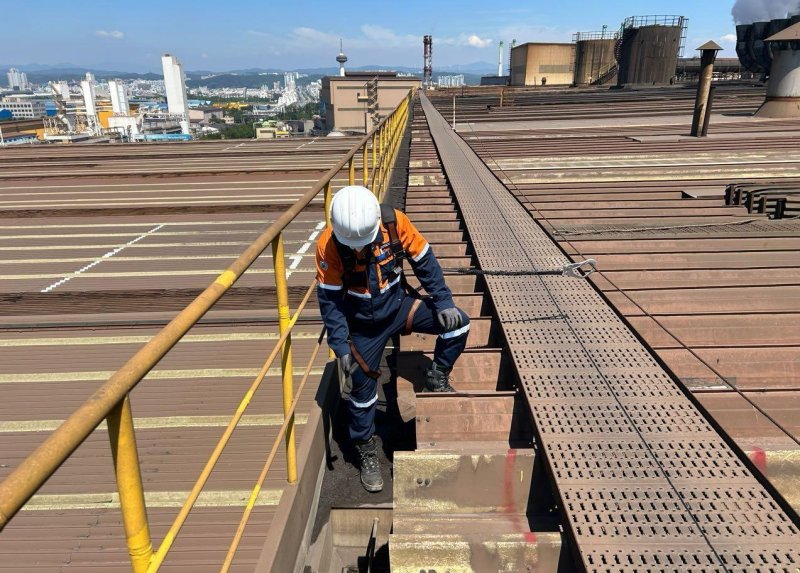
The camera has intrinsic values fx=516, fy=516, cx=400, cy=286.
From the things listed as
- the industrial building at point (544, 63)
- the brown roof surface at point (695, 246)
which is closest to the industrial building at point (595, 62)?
the industrial building at point (544, 63)

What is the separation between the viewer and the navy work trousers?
11.0 ft

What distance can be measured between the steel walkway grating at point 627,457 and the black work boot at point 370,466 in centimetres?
105

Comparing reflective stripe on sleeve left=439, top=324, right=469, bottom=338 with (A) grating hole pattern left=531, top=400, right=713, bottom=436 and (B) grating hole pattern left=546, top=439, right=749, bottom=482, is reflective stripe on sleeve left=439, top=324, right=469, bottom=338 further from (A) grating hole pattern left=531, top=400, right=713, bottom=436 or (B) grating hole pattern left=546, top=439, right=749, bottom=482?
(B) grating hole pattern left=546, top=439, right=749, bottom=482

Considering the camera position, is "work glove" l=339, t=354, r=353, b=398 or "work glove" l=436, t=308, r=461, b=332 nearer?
"work glove" l=339, t=354, r=353, b=398

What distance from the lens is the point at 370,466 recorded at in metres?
3.25

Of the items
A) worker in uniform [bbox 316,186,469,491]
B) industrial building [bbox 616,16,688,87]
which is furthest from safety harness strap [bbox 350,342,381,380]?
industrial building [bbox 616,16,688,87]

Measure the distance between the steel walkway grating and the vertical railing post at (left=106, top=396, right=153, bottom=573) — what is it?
1.58 meters

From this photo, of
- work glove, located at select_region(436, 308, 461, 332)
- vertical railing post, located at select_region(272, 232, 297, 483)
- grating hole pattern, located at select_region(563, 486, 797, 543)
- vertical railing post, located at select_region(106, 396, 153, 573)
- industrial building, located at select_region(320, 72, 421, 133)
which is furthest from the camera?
industrial building, located at select_region(320, 72, 421, 133)

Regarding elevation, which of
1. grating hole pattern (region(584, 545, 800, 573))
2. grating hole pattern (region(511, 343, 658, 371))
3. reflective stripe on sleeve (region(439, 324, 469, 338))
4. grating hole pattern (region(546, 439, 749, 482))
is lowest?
grating hole pattern (region(584, 545, 800, 573))

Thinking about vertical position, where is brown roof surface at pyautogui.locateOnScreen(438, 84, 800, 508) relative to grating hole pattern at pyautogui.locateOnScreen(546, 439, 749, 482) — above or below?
above

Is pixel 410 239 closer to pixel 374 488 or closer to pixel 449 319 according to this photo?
pixel 449 319

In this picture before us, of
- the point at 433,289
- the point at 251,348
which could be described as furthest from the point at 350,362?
the point at 251,348

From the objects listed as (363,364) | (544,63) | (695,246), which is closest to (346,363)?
(363,364)

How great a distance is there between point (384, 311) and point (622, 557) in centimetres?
194
